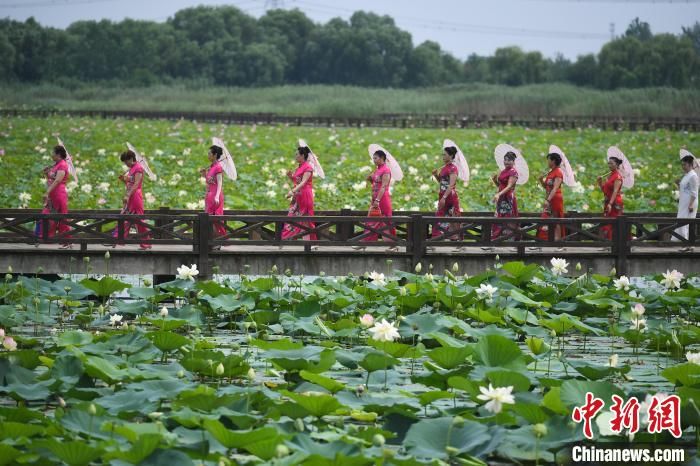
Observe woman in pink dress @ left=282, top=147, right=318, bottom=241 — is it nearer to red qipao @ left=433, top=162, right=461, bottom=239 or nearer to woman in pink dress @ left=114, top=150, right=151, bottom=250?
red qipao @ left=433, top=162, right=461, bottom=239

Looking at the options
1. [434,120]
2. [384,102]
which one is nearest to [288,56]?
[384,102]

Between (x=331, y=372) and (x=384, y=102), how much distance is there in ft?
152

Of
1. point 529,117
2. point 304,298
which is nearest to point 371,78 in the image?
point 529,117

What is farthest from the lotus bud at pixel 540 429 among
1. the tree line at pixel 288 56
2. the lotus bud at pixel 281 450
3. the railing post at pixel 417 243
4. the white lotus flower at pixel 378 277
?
the tree line at pixel 288 56

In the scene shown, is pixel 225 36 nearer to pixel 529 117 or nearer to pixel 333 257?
pixel 529 117

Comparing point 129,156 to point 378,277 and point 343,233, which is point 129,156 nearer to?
point 343,233

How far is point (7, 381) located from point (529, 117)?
3926 cm

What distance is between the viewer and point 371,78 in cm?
8931

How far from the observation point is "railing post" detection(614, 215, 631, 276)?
12.9m

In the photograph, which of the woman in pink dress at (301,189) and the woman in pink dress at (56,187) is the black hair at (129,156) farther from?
the woman in pink dress at (301,189)

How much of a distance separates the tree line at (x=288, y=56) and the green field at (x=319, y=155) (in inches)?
1383

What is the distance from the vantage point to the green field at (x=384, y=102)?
4556cm

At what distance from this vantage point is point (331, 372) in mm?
7445

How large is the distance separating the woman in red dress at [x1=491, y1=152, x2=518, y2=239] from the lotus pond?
332cm
